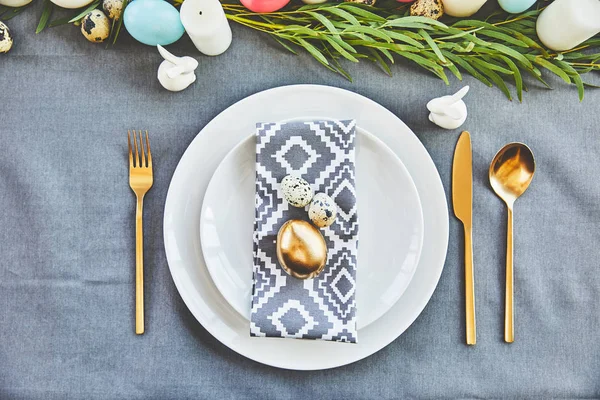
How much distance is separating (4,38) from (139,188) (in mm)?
315

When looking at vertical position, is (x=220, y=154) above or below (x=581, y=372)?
above

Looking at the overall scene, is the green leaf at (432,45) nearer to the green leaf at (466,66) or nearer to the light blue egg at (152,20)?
the green leaf at (466,66)

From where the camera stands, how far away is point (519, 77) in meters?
0.77

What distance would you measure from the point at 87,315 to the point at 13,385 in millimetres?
157

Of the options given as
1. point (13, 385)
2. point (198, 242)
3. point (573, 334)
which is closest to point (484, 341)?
point (573, 334)

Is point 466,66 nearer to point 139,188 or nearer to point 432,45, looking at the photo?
point 432,45

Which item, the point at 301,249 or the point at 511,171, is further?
the point at 511,171

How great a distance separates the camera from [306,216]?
2.36 ft

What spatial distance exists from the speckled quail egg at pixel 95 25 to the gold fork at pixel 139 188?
0.16 m

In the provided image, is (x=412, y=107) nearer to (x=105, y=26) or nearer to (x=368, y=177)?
(x=368, y=177)

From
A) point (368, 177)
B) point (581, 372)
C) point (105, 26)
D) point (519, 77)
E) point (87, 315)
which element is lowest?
point (581, 372)

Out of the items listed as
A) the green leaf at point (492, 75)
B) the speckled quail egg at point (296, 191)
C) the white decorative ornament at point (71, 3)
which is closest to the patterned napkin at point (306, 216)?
the speckled quail egg at point (296, 191)

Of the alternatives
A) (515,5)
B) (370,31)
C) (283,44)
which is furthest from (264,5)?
(515,5)

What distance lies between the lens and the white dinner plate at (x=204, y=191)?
747 mm
